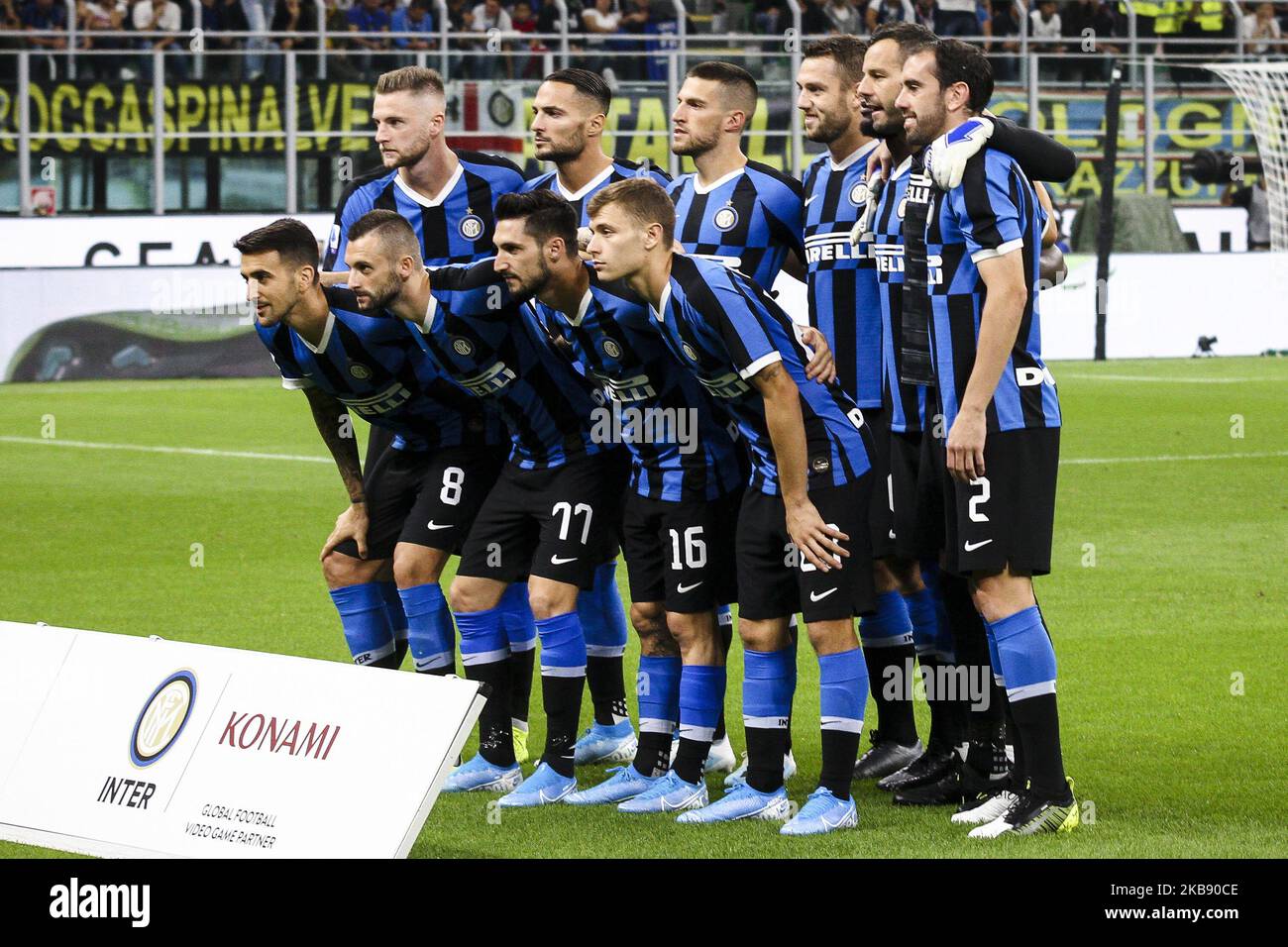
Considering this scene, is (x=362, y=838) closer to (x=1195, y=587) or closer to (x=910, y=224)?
(x=910, y=224)

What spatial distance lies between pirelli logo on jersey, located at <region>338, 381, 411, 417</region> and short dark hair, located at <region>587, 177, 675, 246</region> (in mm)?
1013

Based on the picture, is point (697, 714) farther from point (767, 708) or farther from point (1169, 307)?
point (1169, 307)

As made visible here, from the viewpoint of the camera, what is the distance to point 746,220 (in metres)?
5.68

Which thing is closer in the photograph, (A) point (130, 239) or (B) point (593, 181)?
(B) point (593, 181)

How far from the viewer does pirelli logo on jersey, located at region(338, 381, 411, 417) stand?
563 centimetres

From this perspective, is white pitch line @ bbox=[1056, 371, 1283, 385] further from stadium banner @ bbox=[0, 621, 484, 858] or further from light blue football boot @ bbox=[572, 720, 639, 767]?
stadium banner @ bbox=[0, 621, 484, 858]

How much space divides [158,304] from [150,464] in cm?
561

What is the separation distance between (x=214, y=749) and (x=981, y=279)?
2.28m

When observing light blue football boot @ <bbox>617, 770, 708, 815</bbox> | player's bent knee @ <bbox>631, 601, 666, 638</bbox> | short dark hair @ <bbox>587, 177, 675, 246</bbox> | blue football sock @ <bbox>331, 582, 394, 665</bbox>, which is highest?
short dark hair @ <bbox>587, 177, 675, 246</bbox>

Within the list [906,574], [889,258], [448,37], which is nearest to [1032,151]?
[889,258]

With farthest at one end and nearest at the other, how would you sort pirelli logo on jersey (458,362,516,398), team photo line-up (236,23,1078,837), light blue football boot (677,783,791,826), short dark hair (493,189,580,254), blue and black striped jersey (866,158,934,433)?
pirelli logo on jersey (458,362,516,398), blue and black striped jersey (866,158,934,433), short dark hair (493,189,580,254), light blue football boot (677,783,791,826), team photo line-up (236,23,1078,837)

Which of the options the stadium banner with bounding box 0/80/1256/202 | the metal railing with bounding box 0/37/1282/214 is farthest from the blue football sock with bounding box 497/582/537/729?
the metal railing with bounding box 0/37/1282/214

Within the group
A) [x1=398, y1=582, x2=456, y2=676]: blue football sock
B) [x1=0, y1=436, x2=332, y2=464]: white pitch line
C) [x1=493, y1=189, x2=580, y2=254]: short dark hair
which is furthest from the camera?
[x1=0, y1=436, x2=332, y2=464]: white pitch line
